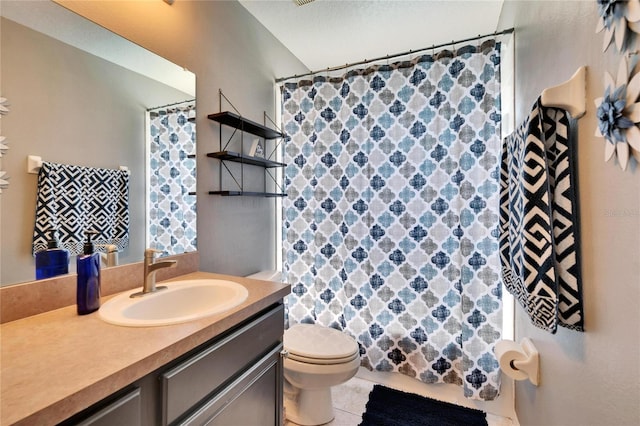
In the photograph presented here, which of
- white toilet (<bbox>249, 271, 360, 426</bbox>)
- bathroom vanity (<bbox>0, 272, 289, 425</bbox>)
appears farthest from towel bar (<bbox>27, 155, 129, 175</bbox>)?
white toilet (<bbox>249, 271, 360, 426</bbox>)

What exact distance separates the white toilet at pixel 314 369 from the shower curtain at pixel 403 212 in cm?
36

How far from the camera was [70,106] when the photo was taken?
988 millimetres

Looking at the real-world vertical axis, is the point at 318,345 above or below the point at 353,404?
above

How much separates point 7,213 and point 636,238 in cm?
158

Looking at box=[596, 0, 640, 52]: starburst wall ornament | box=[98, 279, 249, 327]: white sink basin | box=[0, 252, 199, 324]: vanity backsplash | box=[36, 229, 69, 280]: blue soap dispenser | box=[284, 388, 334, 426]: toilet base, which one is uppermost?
box=[596, 0, 640, 52]: starburst wall ornament

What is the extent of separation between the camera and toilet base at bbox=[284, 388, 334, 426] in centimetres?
160

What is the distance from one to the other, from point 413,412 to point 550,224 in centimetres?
146

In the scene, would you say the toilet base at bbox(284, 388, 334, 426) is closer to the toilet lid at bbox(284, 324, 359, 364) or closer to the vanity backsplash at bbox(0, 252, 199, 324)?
the toilet lid at bbox(284, 324, 359, 364)

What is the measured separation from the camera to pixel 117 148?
3.79 feet

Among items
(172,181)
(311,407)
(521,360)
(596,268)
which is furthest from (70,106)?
(521,360)

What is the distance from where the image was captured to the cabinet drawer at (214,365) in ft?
2.35

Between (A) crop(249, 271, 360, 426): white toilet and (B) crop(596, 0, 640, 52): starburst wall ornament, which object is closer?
(B) crop(596, 0, 640, 52): starburst wall ornament

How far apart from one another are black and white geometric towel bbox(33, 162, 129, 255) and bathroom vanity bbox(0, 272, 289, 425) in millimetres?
251

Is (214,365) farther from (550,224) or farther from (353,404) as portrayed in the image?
(353,404)
